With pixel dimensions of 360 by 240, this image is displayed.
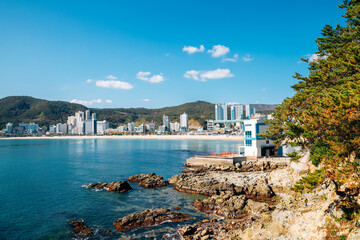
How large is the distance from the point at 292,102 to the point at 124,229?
1887 cm

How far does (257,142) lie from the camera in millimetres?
42500

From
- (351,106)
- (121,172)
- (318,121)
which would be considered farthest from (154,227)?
(121,172)

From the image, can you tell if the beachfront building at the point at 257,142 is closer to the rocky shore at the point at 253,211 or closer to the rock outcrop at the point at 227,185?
the rocky shore at the point at 253,211

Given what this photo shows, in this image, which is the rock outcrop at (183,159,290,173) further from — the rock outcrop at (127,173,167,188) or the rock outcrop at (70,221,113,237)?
the rock outcrop at (70,221,113,237)

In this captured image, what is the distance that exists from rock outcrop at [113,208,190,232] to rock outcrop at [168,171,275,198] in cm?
716

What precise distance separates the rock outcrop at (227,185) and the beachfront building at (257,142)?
38.4 feet

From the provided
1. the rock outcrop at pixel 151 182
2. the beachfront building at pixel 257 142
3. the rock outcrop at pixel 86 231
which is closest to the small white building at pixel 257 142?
the beachfront building at pixel 257 142

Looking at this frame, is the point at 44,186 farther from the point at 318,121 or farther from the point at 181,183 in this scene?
the point at 318,121

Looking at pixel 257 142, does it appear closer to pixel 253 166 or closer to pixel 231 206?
pixel 253 166

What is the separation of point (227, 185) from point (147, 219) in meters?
Result: 12.0

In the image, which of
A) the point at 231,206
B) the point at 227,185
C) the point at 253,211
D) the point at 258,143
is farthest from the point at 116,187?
the point at 258,143

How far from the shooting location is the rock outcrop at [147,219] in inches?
720

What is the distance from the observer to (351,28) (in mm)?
19438

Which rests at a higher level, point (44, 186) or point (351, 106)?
point (351, 106)
